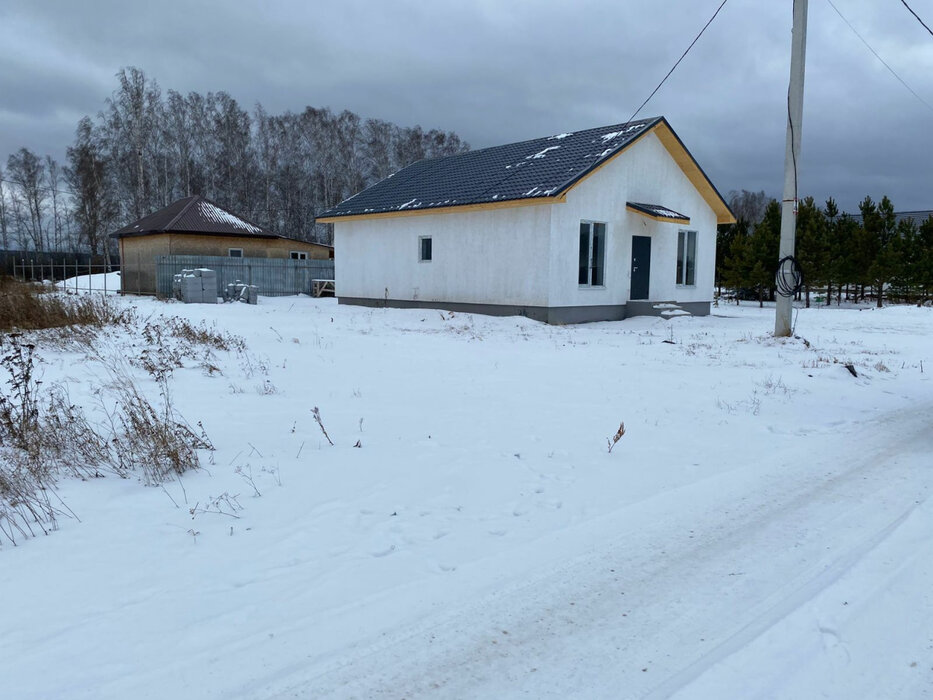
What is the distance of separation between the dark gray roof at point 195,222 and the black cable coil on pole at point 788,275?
25.1 m

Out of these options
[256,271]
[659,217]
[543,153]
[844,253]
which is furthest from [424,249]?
[844,253]

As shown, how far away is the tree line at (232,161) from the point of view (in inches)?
1845

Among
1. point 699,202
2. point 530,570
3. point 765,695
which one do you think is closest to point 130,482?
point 530,570

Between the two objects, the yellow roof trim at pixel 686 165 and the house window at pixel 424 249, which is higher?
the yellow roof trim at pixel 686 165

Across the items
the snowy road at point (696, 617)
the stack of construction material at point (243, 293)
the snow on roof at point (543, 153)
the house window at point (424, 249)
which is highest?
the snow on roof at point (543, 153)

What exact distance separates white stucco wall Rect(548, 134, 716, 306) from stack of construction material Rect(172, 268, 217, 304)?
495 inches

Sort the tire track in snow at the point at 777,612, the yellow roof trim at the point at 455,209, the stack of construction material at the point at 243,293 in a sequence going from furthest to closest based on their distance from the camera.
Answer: the stack of construction material at the point at 243,293 → the yellow roof trim at the point at 455,209 → the tire track in snow at the point at 777,612

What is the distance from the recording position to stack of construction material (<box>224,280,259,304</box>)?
2386 cm

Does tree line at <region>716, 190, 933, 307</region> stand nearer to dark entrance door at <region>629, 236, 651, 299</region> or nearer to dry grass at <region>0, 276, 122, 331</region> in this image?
dark entrance door at <region>629, 236, 651, 299</region>

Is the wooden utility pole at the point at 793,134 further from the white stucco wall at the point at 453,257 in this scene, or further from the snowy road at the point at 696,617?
the snowy road at the point at 696,617

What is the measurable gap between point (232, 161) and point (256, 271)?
A: 25001mm

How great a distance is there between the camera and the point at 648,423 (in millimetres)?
6762

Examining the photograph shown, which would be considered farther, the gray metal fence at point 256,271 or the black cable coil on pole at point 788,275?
the gray metal fence at point 256,271

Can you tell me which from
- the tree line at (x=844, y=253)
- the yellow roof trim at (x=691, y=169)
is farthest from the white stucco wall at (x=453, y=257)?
the tree line at (x=844, y=253)
